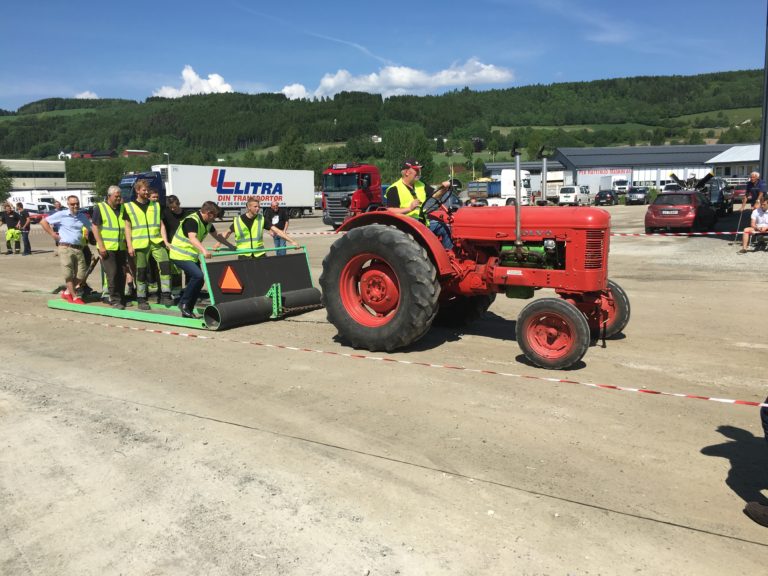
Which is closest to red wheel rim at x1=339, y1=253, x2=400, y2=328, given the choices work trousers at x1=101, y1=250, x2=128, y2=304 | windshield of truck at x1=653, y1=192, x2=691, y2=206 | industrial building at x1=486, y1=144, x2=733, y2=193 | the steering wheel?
the steering wheel

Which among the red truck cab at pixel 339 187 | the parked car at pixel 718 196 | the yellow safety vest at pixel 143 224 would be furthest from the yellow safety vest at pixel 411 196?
the parked car at pixel 718 196

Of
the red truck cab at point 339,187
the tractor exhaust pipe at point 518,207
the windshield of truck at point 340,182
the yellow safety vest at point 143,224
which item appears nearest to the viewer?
the tractor exhaust pipe at point 518,207

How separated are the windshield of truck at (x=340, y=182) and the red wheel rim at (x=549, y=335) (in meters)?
25.2

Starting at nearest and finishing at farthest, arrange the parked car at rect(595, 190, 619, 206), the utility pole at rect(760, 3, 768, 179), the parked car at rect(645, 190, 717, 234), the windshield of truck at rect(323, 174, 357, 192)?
the utility pole at rect(760, 3, 768, 179) → the parked car at rect(645, 190, 717, 234) → the windshield of truck at rect(323, 174, 357, 192) → the parked car at rect(595, 190, 619, 206)

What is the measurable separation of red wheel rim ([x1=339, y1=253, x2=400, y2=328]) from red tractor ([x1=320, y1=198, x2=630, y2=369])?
11 mm

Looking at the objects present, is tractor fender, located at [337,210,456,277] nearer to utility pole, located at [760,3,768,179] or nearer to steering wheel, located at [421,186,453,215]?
steering wheel, located at [421,186,453,215]

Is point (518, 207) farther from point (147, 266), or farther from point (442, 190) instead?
point (147, 266)

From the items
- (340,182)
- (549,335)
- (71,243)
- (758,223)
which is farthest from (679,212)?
(71,243)

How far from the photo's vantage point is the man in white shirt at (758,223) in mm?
14867

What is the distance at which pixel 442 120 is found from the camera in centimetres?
15575

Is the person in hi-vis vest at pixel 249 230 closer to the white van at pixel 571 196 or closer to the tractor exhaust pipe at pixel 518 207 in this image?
the tractor exhaust pipe at pixel 518 207

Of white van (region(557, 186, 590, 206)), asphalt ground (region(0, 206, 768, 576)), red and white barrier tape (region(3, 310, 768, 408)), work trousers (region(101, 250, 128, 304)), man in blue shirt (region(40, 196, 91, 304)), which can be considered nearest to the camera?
asphalt ground (region(0, 206, 768, 576))

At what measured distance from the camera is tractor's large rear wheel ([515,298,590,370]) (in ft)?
18.7

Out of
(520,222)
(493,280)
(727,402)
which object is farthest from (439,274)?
(727,402)
